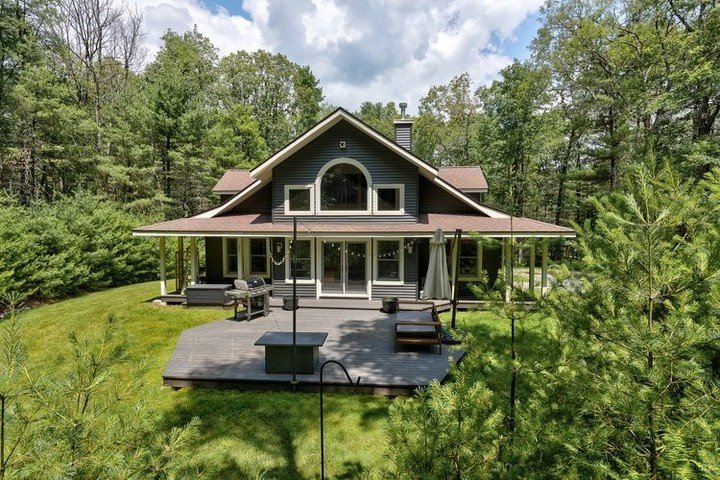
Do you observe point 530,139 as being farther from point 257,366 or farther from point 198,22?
point 198,22

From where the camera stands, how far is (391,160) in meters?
13.2

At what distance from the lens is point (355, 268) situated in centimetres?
1306

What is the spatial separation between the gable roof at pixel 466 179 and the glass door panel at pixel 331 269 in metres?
6.36

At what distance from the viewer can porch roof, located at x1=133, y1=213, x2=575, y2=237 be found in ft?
38.5

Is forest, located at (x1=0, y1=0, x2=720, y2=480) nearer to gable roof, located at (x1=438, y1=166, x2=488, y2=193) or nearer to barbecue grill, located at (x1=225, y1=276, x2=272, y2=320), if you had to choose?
gable roof, located at (x1=438, y1=166, x2=488, y2=193)

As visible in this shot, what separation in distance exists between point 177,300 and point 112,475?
1180 cm

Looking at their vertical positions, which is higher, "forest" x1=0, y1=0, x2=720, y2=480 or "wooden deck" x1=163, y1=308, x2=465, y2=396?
"forest" x1=0, y1=0, x2=720, y2=480

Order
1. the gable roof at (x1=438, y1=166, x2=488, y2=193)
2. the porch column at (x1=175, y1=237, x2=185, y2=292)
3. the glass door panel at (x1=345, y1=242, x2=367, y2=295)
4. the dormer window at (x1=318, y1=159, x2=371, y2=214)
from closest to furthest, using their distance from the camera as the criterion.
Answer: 1. the glass door panel at (x1=345, y1=242, x2=367, y2=295)
2. the dormer window at (x1=318, y1=159, x2=371, y2=214)
3. the porch column at (x1=175, y1=237, x2=185, y2=292)
4. the gable roof at (x1=438, y1=166, x2=488, y2=193)

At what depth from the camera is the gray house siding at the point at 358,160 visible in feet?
43.3

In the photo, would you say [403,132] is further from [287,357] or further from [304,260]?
[287,357]

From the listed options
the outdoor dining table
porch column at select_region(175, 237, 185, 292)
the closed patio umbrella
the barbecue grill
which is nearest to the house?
porch column at select_region(175, 237, 185, 292)

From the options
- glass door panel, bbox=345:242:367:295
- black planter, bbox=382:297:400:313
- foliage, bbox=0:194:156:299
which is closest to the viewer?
black planter, bbox=382:297:400:313

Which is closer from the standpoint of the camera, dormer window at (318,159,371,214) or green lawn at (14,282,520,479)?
green lawn at (14,282,520,479)

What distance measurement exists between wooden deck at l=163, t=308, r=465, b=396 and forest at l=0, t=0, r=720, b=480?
175cm
